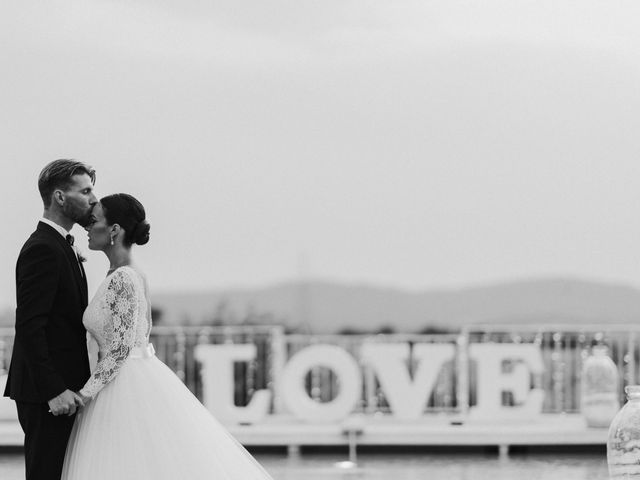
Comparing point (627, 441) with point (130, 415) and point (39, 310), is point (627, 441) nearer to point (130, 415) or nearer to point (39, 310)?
point (130, 415)

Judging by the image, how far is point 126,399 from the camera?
4.70 meters

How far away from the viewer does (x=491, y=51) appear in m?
17.7

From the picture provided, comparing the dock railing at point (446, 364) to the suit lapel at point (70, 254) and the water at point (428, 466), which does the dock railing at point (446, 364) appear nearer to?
the water at point (428, 466)

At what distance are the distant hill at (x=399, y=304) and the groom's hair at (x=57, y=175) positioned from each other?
508 inches

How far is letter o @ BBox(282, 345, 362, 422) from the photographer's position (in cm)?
1040

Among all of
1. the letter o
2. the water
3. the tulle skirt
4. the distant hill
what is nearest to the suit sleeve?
the tulle skirt

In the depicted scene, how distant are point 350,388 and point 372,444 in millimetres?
452

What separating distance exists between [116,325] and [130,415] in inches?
12.7

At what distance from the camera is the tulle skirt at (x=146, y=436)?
4.62 m

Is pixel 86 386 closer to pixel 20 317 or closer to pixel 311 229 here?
pixel 20 317

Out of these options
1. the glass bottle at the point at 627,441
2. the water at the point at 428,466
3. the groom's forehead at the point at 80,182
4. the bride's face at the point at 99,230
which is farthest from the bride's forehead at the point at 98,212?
the water at the point at 428,466

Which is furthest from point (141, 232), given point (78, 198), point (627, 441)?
point (627, 441)

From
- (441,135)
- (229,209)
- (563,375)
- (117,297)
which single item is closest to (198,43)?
(229,209)

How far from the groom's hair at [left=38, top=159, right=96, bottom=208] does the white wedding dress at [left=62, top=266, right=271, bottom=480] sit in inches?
14.2
